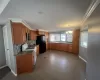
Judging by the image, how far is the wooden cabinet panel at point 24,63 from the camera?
9.97ft

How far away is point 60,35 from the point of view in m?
7.98

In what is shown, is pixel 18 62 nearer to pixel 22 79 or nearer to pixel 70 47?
pixel 22 79

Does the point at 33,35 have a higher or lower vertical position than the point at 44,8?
lower

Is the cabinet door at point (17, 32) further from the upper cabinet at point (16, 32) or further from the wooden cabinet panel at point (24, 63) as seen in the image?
the wooden cabinet panel at point (24, 63)

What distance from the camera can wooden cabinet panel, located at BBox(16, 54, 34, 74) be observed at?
304 cm

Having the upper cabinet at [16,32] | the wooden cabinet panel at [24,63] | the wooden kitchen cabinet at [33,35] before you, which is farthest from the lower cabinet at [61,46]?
the upper cabinet at [16,32]

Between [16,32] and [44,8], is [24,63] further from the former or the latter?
[44,8]

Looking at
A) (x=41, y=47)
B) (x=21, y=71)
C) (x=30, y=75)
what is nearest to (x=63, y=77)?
(x=30, y=75)

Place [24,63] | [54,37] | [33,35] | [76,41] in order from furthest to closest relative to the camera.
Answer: [54,37] → [76,41] → [33,35] → [24,63]

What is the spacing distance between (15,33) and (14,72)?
1.68 metres

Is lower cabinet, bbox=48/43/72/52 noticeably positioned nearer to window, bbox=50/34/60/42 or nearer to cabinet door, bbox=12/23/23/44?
window, bbox=50/34/60/42

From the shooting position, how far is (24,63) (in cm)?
316

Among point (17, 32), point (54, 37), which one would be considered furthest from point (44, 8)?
point (54, 37)

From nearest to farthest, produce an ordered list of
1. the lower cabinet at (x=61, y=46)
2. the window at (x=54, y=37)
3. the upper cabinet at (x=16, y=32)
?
the upper cabinet at (x=16, y=32)
the lower cabinet at (x=61, y=46)
the window at (x=54, y=37)
